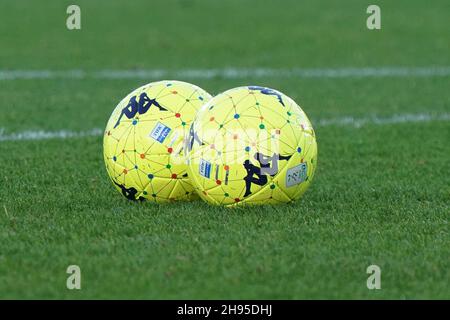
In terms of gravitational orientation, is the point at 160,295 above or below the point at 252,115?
below

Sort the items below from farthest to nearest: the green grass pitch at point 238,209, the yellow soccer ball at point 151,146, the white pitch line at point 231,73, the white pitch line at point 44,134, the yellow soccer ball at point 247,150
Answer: the white pitch line at point 231,73 < the white pitch line at point 44,134 < the yellow soccer ball at point 151,146 < the yellow soccer ball at point 247,150 < the green grass pitch at point 238,209

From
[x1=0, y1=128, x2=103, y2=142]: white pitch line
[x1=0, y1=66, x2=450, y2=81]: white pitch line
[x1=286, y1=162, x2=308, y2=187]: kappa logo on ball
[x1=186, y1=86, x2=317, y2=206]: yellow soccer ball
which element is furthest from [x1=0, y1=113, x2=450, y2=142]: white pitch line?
[x1=286, y1=162, x2=308, y2=187]: kappa logo on ball

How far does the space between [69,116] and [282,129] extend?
4224mm

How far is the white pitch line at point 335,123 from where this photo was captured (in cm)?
838

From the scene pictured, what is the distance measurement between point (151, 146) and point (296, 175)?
0.91 metres

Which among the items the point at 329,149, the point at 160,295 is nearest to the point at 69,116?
the point at 329,149

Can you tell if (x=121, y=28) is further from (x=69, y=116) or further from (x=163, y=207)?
(x=163, y=207)

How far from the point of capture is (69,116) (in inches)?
372

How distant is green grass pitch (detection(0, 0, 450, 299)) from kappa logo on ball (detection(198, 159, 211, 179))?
24 cm

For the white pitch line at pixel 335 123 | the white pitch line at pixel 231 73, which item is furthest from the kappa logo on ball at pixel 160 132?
the white pitch line at pixel 231 73

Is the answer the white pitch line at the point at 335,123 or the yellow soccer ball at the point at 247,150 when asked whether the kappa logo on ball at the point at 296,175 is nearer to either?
the yellow soccer ball at the point at 247,150

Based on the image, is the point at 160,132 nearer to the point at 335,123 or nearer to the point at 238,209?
the point at 238,209

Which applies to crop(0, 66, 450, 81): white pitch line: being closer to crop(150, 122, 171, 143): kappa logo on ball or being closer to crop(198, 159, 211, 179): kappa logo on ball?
crop(150, 122, 171, 143): kappa logo on ball
